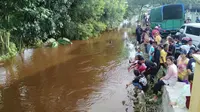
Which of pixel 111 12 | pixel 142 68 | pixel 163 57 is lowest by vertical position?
pixel 142 68

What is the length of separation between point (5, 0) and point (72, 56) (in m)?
9.68

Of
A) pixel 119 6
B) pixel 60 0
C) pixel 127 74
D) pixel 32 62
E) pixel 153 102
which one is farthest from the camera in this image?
pixel 119 6

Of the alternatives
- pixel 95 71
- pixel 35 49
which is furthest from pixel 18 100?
pixel 35 49

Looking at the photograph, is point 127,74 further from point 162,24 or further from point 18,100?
point 162,24

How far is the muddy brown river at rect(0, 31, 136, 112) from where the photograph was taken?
8.34m

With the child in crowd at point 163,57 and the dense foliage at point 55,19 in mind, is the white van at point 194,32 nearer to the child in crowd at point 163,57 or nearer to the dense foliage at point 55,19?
the child in crowd at point 163,57

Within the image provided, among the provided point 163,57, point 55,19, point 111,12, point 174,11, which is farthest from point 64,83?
point 111,12

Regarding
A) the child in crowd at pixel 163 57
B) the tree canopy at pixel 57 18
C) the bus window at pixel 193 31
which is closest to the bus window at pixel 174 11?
the bus window at pixel 193 31

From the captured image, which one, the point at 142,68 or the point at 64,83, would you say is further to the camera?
the point at 64,83

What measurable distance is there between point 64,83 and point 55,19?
936cm

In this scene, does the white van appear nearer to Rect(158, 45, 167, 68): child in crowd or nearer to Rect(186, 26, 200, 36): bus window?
Rect(186, 26, 200, 36): bus window

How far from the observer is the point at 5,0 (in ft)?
24.1

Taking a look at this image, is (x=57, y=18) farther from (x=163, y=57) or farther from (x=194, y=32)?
(x=163, y=57)

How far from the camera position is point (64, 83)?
10.7 metres
